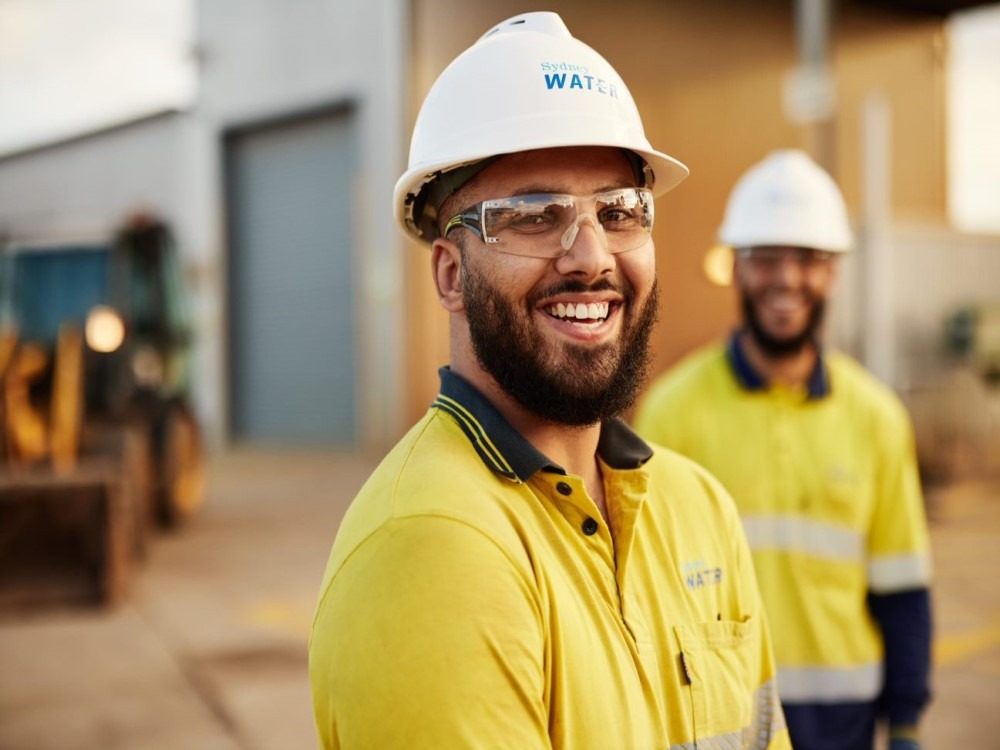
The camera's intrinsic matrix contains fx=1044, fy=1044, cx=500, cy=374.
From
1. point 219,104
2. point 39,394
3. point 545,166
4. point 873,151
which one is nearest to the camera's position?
point 545,166

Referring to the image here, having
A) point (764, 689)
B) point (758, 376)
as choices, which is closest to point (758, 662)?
point (764, 689)

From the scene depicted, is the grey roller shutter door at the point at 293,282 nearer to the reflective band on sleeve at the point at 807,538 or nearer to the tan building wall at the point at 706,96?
the tan building wall at the point at 706,96

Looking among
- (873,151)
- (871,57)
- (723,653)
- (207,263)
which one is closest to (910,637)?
(723,653)

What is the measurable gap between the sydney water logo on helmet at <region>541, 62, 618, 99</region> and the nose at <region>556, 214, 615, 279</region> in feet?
0.66

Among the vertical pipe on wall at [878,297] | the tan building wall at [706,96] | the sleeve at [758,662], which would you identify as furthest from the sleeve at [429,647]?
the tan building wall at [706,96]

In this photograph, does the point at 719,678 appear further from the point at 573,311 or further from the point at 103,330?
the point at 103,330

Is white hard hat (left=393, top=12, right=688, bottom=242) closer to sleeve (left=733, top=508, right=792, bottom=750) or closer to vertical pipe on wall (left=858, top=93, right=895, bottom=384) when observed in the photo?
sleeve (left=733, top=508, right=792, bottom=750)

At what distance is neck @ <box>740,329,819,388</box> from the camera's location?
2.90 metres

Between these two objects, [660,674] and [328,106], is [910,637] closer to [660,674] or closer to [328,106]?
[660,674]

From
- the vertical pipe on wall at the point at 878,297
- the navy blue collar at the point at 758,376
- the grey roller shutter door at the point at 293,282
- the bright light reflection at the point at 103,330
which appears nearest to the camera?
the navy blue collar at the point at 758,376

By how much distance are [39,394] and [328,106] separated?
8.77m

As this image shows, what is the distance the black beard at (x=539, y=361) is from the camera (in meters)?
1.52

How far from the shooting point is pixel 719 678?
1.54m

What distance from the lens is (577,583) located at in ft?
4.61
